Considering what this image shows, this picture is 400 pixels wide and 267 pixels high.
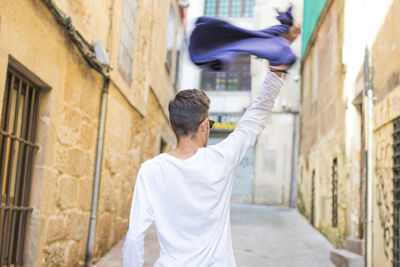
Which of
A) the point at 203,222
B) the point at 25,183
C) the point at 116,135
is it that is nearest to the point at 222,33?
the point at 203,222

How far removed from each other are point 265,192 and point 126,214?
39.6 ft

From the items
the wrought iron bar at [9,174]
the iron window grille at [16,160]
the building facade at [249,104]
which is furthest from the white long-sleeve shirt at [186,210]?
the building facade at [249,104]

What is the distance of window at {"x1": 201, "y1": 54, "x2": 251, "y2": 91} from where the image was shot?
22266mm

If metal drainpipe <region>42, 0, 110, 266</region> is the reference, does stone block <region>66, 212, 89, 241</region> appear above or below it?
below

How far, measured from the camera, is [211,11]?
Result: 23.1m

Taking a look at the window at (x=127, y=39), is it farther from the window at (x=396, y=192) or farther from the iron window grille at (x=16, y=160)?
the window at (x=396, y=192)

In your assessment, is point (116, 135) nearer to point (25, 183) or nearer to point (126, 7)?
point (126, 7)

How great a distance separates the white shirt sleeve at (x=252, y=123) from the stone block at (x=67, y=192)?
128 inches

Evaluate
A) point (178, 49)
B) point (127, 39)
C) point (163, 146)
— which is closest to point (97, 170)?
point (127, 39)

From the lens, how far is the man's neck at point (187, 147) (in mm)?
1729

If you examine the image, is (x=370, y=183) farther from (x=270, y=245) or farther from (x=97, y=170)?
(x=97, y=170)

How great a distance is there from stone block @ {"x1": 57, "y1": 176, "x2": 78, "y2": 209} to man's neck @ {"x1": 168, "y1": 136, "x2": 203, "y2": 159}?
3.21m

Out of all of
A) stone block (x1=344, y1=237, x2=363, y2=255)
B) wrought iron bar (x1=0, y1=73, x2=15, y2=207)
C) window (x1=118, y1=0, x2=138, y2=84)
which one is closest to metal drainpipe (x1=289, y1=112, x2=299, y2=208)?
stone block (x1=344, y1=237, x2=363, y2=255)

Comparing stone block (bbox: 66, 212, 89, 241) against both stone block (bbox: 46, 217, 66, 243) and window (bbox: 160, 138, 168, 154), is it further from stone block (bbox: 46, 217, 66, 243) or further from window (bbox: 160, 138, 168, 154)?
window (bbox: 160, 138, 168, 154)
